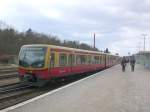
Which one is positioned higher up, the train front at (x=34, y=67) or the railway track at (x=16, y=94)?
the train front at (x=34, y=67)

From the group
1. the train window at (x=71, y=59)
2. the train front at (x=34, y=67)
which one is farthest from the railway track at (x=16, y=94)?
the train window at (x=71, y=59)

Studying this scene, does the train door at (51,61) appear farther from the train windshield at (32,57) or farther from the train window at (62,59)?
the train window at (62,59)

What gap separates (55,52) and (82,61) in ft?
30.1

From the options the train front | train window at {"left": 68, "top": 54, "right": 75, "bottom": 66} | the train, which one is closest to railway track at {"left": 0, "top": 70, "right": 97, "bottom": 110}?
the train front

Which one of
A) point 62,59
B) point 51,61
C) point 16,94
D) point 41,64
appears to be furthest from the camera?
point 62,59

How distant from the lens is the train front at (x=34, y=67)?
20203 mm

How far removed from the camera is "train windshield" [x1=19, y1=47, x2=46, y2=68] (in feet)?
66.8

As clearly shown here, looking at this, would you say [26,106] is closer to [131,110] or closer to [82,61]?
[131,110]

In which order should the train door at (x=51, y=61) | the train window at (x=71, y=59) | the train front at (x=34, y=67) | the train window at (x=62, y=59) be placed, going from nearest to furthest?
the train front at (x=34, y=67) → the train door at (x=51, y=61) → the train window at (x=62, y=59) → the train window at (x=71, y=59)

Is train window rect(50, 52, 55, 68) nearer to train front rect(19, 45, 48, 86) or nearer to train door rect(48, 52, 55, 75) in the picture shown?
train door rect(48, 52, 55, 75)

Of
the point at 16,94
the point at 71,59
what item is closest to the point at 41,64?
the point at 16,94

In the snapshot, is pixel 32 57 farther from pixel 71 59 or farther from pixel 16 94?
pixel 71 59

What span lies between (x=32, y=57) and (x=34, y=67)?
71 cm

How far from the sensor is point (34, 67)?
20.5m
